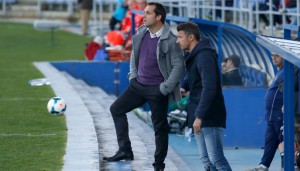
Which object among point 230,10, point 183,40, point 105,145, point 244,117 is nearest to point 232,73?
point 244,117

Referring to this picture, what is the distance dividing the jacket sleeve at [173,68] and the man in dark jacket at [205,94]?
55 centimetres

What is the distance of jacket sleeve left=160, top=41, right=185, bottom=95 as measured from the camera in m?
11.0

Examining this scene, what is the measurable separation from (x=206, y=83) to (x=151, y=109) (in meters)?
1.41

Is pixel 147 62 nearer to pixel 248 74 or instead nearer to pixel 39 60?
pixel 248 74

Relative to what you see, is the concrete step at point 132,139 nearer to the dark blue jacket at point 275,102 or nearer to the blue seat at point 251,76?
the dark blue jacket at point 275,102

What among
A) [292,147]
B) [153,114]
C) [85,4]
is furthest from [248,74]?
[85,4]

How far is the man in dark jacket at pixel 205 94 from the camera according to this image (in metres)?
10.0

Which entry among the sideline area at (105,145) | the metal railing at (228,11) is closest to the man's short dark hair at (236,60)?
the sideline area at (105,145)

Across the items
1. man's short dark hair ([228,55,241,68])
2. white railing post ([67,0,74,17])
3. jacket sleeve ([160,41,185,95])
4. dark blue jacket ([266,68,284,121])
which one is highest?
jacket sleeve ([160,41,185,95])

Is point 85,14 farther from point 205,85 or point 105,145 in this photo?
point 205,85

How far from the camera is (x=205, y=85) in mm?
10000

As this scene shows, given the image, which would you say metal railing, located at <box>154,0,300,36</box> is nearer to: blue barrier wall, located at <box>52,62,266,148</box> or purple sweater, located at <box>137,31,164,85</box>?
blue barrier wall, located at <box>52,62,266,148</box>

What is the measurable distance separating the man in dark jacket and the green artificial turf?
1378 mm

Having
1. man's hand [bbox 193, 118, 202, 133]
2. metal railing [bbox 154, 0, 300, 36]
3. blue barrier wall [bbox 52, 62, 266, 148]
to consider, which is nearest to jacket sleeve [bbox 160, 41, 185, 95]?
man's hand [bbox 193, 118, 202, 133]
